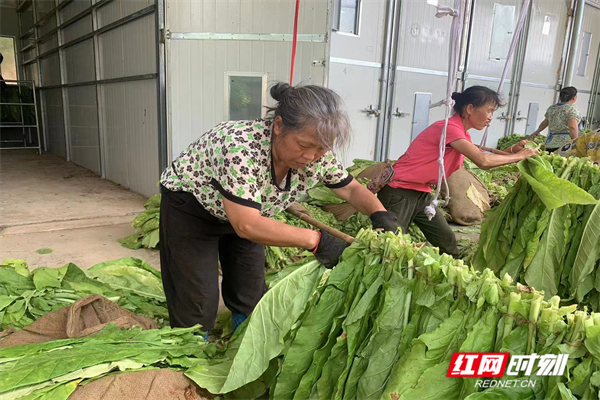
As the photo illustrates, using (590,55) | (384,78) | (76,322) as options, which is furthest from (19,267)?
(590,55)

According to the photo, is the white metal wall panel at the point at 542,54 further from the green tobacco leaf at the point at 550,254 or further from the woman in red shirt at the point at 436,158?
the green tobacco leaf at the point at 550,254

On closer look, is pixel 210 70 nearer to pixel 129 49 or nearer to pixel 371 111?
pixel 129 49

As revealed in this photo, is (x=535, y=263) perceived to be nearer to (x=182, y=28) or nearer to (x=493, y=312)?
(x=493, y=312)

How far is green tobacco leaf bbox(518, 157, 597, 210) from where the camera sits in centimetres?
176

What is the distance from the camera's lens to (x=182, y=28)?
5801 mm

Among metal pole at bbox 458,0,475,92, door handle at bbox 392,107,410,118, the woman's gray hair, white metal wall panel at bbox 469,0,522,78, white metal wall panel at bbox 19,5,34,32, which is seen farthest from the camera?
white metal wall panel at bbox 19,5,34,32

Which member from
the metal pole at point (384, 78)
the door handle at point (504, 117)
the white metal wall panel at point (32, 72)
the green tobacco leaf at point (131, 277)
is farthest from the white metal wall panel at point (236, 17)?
the white metal wall panel at point (32, 72)

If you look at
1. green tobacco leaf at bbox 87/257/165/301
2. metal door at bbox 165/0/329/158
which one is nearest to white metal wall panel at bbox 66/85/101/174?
metal door at bbox 165/0/329/158

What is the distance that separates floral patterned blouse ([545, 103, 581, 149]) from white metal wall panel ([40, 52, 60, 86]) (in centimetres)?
1066

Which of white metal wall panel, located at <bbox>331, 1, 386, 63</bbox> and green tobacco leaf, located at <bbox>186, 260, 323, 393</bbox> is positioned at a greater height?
white metal wall panel, located at <bbox>331, 1, 386, 63</bbox>

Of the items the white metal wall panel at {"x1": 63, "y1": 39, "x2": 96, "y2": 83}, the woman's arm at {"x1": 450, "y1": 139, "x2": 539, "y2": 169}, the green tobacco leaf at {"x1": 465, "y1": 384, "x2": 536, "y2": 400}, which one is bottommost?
the green tobacco leaf at {"x1": 465, "y1": 384, "x2": 536, "y2": 400}

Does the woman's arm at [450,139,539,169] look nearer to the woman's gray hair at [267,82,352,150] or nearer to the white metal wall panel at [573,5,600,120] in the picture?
the woman's gray hair at [267,82,352,150]

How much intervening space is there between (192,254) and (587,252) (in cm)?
186

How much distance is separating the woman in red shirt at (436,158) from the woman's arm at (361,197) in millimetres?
1140
